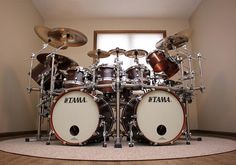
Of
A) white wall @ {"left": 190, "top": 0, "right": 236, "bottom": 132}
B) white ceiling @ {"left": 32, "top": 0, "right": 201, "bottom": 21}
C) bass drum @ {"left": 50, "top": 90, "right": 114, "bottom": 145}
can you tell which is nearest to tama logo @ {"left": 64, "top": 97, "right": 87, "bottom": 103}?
bass drum @ {"left": 50, "top": 90, "right": 114, "bottom": 145}

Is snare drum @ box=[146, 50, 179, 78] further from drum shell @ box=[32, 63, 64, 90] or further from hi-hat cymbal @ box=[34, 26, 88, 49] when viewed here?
drum shell @ box=[32, 63, 64, 90]

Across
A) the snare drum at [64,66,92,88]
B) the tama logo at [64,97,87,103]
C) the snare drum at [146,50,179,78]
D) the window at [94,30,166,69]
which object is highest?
the window at [94,30,166,69]

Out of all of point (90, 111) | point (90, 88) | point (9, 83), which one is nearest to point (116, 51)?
point (90, 88)

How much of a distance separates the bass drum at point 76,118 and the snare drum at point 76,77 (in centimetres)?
41

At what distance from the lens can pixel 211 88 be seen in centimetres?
340

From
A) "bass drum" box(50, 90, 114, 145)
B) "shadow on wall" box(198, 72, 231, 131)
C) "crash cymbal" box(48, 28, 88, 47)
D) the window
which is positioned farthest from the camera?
the window

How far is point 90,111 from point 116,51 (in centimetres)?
99

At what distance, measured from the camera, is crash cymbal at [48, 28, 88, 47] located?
2.30 m

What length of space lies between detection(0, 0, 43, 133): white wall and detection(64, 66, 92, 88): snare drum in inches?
42.5

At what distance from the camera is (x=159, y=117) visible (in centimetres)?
199

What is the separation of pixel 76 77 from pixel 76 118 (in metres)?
0.65

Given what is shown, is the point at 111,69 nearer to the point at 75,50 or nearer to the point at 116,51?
the point at 116,51

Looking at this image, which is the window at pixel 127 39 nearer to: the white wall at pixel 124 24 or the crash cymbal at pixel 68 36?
the white wall at pixel 124 24

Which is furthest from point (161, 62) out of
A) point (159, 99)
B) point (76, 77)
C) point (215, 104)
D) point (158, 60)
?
point (215, 104)
